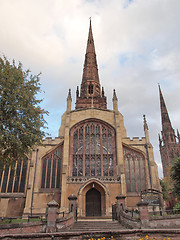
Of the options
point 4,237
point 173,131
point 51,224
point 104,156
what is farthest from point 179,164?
point 173,131

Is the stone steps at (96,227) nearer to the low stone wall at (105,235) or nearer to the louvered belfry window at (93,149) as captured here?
the low stone wall at (105,235)

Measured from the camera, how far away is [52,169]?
25078 millimetres

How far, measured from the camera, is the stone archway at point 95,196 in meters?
22.3

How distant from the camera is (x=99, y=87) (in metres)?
43.2

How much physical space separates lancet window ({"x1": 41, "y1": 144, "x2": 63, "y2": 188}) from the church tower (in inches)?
2740

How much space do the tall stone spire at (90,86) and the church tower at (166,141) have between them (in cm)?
5646

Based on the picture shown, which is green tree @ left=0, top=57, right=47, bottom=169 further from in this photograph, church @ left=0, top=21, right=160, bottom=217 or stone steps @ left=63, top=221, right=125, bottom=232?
church @ left=0, top=21, right=160, bottom=217

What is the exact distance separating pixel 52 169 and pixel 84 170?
3986 mm

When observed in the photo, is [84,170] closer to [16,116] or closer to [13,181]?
[13,181]

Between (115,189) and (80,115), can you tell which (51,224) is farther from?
(80,115)

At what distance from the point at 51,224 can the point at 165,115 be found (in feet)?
292

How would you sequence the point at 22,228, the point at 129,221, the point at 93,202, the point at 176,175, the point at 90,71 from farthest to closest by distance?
the point at 90,71 → the point at 93,202 → the point at 176,175 → the point at 129,221 → the point at 22,228

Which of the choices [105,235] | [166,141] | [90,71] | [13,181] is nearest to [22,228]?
[105,235]

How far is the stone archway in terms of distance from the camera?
22.3 meters
